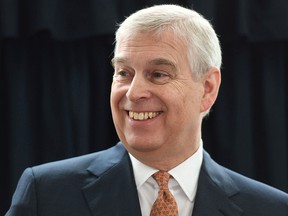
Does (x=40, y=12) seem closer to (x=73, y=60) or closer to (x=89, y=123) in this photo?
(x=73, y=60)

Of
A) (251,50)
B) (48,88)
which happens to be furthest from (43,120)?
(251,50)

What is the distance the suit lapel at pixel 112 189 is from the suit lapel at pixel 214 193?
0.20 metres

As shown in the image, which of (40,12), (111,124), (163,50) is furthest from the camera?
(111,124)

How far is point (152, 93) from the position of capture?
1937 mm

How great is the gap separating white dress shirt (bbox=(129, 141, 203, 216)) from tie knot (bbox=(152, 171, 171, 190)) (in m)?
0.01

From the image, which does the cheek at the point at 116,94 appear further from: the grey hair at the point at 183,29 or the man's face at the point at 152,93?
the grey hair at the point at 183,29

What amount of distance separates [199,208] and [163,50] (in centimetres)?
49

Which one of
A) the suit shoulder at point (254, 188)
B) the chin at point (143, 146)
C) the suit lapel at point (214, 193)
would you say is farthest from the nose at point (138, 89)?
the suit shoulder at point (254, 188)

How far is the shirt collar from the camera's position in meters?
2.05

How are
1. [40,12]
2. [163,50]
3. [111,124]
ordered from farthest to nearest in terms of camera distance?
1. [111,124]
2. [40,12]
3. [163,50]

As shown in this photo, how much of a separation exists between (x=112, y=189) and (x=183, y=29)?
52cm

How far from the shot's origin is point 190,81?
6.59ft

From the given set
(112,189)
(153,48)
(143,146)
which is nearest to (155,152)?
(143,146)

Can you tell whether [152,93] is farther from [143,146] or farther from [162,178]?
[162,178]
